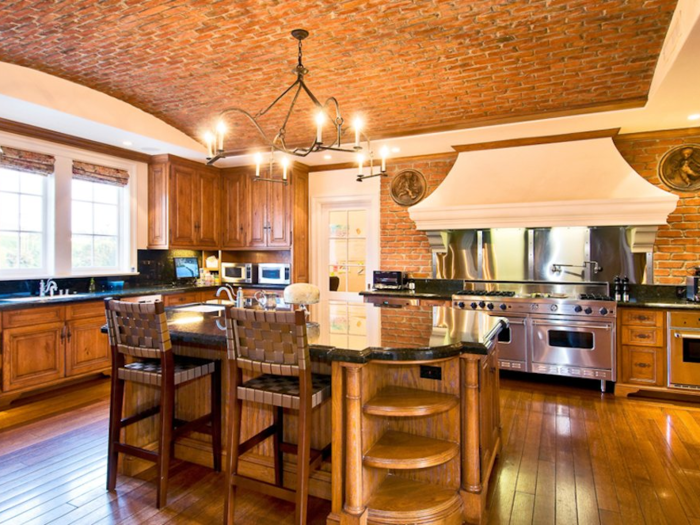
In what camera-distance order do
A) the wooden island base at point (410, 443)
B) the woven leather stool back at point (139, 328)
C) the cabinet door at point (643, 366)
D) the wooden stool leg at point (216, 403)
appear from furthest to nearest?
the cabinet door at point (643, 366)
the wooden stool leg at point (216, 403)
the woven leather stool back at point (139, 328)
the wooden island base at point (410, 443)

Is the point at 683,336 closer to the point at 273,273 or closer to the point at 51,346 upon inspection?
the point at 273,273

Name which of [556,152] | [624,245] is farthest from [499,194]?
[624,245]

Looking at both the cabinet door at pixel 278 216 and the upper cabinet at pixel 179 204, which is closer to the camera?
the upper cabinet at pixel 179 204

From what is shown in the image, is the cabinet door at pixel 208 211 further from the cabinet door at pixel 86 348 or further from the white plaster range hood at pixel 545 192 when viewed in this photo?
the white plaster range hood at pixel 545 192

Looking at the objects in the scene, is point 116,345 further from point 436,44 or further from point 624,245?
point 624,245

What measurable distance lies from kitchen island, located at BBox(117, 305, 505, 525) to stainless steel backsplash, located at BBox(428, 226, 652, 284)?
2.72 metres

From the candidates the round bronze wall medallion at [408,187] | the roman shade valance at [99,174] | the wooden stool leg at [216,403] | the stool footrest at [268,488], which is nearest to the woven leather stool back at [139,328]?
the wooden stool leg at [216,403]

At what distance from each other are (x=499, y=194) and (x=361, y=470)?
143 inches

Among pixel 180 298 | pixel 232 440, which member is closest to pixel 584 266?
pixel 232 440

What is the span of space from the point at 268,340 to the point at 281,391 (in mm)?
261

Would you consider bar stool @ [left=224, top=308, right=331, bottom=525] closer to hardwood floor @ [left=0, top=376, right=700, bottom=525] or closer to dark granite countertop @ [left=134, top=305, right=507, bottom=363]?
dark granite countertop @ [left=134, top=305, right=507, bottom=363]

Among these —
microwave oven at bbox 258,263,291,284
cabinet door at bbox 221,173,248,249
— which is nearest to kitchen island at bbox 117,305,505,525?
microwave oven at bbox 258,263,291,284

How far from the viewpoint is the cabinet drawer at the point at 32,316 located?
11.8ft

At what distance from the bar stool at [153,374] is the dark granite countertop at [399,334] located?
5.2 inches
